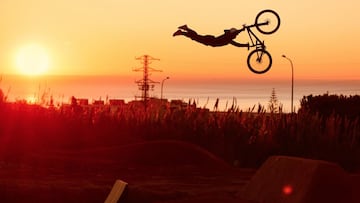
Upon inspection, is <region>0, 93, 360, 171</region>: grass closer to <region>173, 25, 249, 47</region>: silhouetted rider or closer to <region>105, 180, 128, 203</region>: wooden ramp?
<region>173, 25, 249, 47</region>: silhouetted rider

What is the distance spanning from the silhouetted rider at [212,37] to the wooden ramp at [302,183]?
3.43m

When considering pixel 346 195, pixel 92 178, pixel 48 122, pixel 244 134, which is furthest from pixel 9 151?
pixel 346 195

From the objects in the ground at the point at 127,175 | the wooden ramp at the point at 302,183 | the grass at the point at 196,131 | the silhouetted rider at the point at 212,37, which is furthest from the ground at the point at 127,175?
the silhouetted rider at the point at 212,37

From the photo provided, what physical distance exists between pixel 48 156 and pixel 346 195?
26.2 feet

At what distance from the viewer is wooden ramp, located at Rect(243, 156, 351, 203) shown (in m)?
8.70

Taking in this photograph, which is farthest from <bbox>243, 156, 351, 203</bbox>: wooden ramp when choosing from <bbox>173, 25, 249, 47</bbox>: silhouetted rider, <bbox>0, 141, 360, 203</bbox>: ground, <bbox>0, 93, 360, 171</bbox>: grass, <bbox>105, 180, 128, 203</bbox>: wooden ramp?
<bbox>0, 93, 360, 171</bbox>: grass

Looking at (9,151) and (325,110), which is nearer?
(9,151)

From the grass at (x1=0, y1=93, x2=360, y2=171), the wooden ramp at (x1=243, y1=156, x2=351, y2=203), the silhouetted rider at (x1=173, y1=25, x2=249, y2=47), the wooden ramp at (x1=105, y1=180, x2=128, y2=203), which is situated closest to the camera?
the wooden ramp at (x1=105, y1=180, x2=128, y2=203)

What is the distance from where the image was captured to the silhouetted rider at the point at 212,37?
12414mm

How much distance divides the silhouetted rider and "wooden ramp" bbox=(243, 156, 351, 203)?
343 cm

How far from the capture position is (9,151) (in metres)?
16.3

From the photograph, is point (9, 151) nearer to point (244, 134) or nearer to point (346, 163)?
point (244, 134)

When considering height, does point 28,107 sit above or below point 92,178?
above

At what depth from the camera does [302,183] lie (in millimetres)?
8812
